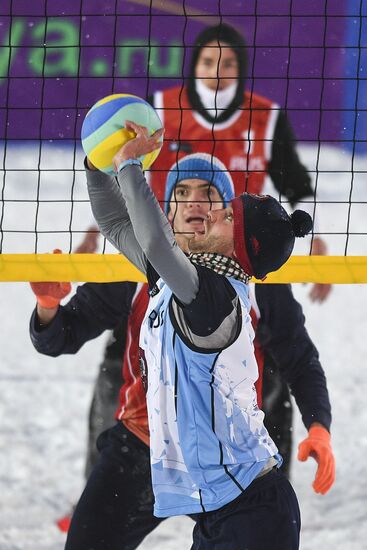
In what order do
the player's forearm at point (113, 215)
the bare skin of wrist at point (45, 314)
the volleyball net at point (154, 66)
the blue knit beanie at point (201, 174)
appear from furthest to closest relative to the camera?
the volleyball net at point (154, 66) → the blue knit beanie at point (201, 174) → the bare skin of wrist at point (45, 314) → the player's forearm at point (113, 215)

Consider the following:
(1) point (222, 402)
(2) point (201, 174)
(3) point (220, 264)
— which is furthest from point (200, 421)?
(2) point (201, 174)

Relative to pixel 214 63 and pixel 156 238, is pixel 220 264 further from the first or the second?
pixel 214 63

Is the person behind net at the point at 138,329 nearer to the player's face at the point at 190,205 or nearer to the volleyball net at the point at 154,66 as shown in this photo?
the player's face at the point at 190,205

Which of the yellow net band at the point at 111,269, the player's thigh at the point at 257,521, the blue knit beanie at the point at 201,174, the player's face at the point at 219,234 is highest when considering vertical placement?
the blue knit beanie at the point at 201,174

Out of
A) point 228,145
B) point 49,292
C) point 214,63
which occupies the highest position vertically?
point 214,63

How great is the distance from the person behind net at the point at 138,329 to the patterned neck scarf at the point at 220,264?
0.88m

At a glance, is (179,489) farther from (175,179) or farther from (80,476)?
(80,476)

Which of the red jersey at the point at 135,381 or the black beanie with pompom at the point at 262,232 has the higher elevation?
the black beanie with pompom at the point at 262,232

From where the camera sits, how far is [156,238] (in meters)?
2.60

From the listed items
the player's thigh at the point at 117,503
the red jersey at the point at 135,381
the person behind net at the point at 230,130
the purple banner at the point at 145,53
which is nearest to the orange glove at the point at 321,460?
the red jersey at the point at 135,381

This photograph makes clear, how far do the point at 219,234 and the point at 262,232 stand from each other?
0.11m

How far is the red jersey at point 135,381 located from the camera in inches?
146

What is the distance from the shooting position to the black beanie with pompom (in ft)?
9.25

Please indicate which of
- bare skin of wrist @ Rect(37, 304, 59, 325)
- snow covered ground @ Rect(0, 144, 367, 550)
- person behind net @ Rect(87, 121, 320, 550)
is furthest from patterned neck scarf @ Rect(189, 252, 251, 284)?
snow covered ground @ Rect(0, 144, 367, 550)
